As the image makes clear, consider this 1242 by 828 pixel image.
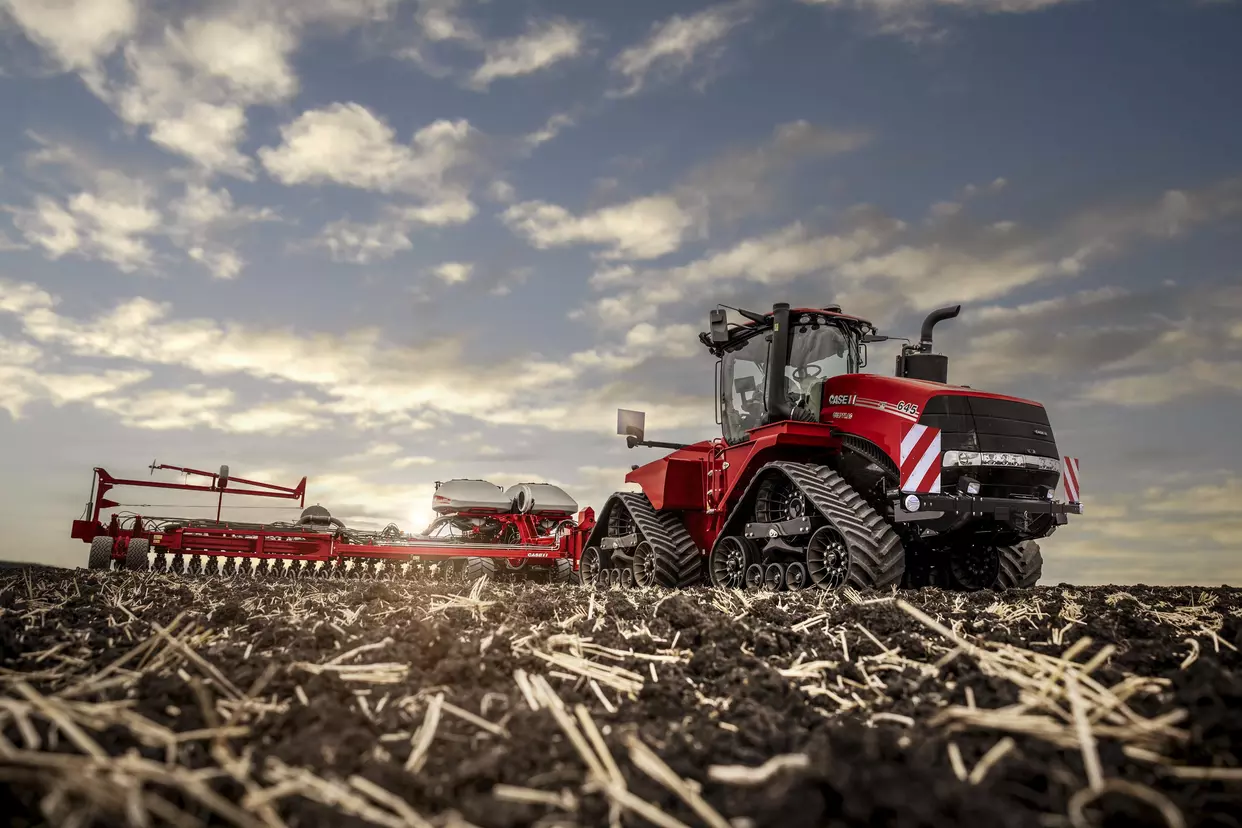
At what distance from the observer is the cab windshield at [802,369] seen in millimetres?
8211

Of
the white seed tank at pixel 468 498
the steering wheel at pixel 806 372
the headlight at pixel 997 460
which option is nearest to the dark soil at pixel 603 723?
the headlight at pixel 997 460

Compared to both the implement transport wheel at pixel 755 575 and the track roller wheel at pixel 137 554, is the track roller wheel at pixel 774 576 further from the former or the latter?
the track roller wheel at pixel 137 554

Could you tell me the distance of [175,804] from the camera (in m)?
1.41

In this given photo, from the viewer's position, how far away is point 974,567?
8.44m

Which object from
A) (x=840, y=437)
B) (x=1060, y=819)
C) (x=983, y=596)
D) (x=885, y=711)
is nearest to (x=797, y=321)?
(x=840, y=437)

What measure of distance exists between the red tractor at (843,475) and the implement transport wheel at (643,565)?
0.02m

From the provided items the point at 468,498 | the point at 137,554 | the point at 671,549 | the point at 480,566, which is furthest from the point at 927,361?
the point at 137,554

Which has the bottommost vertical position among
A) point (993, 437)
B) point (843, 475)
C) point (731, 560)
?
point (731, 560)

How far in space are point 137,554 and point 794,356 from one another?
367 inches

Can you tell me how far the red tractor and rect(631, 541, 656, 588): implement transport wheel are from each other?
20 mm

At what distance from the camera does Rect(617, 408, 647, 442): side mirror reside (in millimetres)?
9352

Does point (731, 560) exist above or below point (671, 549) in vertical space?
below

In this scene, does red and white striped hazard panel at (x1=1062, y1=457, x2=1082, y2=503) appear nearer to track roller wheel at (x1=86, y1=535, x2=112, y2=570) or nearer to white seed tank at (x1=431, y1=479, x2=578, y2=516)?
white seed tank at (x1=431, y1=479, x2=578, y2=516)

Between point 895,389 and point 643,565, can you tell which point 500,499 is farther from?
point 895,389
